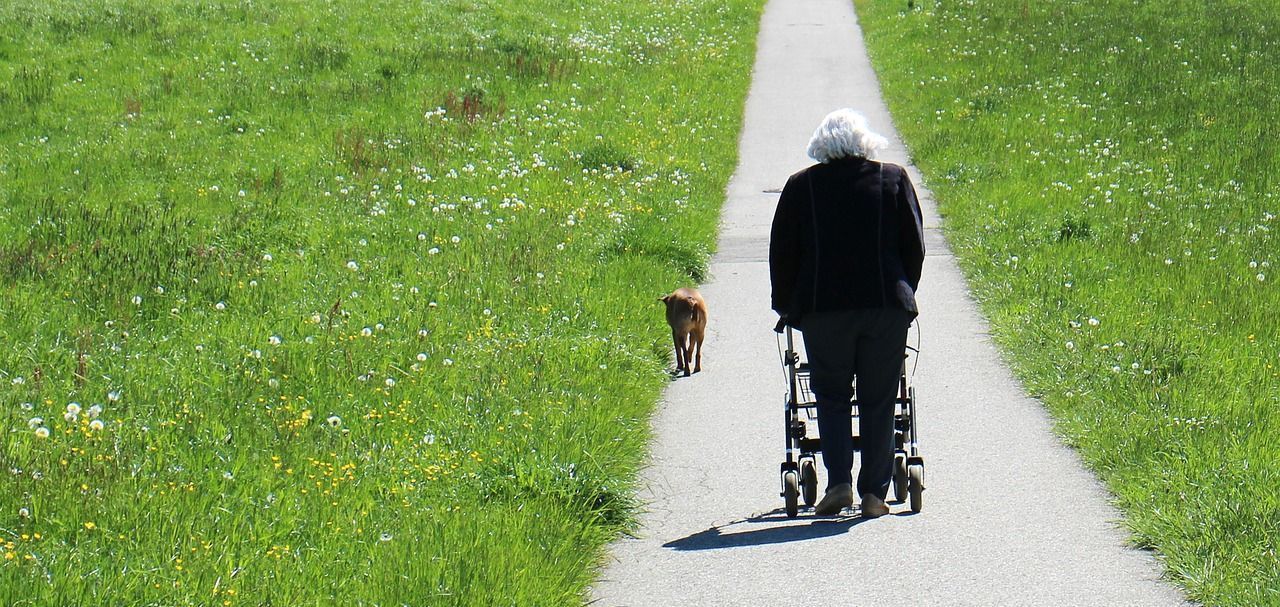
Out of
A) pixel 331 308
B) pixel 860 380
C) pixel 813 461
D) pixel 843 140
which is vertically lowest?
pixel 813 461

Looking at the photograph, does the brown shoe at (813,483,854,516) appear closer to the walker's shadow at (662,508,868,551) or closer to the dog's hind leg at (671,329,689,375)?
the walker's shadow at (662,508,868,551)

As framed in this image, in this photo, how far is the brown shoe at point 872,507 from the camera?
6469 millimetres

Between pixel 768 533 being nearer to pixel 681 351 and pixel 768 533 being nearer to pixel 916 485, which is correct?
pixel 916 485

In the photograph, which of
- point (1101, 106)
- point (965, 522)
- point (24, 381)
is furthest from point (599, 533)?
point (1101, 106)

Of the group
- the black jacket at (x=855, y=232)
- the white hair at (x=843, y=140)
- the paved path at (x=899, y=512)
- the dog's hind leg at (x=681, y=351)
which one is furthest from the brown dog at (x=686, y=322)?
the white hair at (x=843, y=140)

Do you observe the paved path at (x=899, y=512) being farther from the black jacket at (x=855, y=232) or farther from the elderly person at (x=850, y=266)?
the black jacket at (x=855, y=232)

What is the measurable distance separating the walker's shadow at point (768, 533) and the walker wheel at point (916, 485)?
0.79 ft

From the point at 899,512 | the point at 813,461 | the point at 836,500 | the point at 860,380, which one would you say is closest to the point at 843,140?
the point at 860,380

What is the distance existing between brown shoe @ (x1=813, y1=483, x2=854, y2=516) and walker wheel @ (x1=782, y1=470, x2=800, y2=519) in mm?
114

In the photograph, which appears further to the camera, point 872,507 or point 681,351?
point 681,351

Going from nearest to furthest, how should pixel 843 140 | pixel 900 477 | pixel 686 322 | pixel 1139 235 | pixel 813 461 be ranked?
pixel 843 140 < pixel 900 477 < pixel 813 461 < pixel 686 322 < pixel 1139 235

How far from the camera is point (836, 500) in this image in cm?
646

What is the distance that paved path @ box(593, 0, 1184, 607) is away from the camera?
5.50m

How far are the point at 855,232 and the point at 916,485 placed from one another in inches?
47.6
